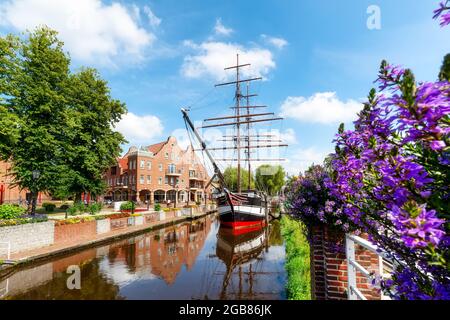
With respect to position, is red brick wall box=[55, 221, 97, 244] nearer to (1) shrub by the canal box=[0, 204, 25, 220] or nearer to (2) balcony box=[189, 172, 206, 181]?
(1) shrub by the canal box=[0, 204, 25, 220]

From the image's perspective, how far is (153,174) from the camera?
43.8 m

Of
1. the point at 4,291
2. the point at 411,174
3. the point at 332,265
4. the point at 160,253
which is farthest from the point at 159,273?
the point at 411,174

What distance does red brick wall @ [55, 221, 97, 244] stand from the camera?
14.5 meters

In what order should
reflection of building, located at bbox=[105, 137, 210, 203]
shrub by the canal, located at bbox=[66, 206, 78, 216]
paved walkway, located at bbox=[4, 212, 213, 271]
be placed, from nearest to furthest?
paved walkway, located at bbox=[4, 212, 213, 271] → shrub by the canal, located at bbox=[66, 206, 78, 216] → reflection of building, located at bbox=[105, 137, 210, 203]

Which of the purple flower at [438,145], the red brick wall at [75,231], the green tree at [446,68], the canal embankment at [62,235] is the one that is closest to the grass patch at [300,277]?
the purple flower at [438,145]

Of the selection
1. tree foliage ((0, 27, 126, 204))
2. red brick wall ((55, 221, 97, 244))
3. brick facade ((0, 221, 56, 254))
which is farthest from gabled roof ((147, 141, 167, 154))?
brick facade ((0, 221, 56, 254))

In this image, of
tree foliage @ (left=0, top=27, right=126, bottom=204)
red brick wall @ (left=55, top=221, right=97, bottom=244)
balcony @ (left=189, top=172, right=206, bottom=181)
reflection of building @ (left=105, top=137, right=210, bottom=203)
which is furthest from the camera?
balcony @ (left=189, top=172, right=206, bottom=181)

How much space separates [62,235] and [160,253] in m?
6.10

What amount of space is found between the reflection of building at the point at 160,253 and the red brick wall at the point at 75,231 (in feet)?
8.21

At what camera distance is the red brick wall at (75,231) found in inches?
570

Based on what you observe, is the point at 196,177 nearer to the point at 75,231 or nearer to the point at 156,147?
the point at 156,147

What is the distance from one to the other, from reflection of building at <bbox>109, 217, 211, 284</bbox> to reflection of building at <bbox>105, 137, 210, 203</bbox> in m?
21.0

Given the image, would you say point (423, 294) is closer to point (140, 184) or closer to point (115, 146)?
point (115, 146)
